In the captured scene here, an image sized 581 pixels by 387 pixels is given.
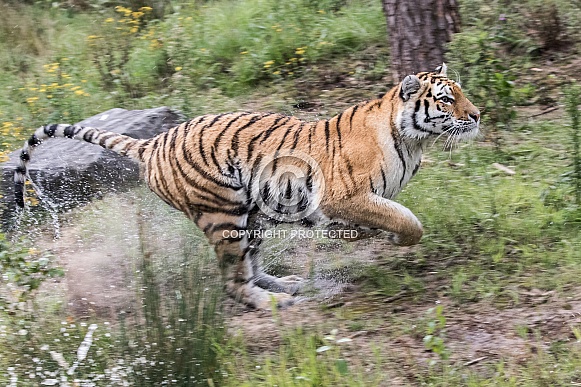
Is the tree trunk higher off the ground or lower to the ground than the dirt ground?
higher

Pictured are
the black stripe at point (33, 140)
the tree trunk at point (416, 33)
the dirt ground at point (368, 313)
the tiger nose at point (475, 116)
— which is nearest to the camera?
the dirt ground at point (368, 313)

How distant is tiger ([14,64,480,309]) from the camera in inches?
192

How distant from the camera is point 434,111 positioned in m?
4.88

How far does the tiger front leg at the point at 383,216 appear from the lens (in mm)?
4816

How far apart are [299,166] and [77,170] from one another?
234cm

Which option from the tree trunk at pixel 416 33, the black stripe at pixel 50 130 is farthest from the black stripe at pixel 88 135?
the tree trunk at pixel 416 33

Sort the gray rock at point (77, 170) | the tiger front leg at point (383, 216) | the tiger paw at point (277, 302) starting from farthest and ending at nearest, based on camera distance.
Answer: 1. the gray rock at point (77, 170)
2. the tiger paw at point (277, 302)
3. the tiger front leg at point (383, 216)

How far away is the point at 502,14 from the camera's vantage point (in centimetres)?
808

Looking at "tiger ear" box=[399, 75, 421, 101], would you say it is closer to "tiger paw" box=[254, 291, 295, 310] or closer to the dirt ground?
the dirt ground

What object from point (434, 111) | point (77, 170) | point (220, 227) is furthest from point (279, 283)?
point (77, 170)

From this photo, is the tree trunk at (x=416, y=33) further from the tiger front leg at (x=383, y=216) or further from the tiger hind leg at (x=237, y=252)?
the tiger hind leg at (x=237, y=252)

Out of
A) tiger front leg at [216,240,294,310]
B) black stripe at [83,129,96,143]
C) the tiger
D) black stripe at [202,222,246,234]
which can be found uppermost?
black stripe at [83,129,96,143]

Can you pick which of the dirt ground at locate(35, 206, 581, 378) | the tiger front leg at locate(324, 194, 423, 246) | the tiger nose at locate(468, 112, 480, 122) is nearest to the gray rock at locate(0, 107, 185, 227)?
the dirt ground at locate(35, 206, 581, 378)

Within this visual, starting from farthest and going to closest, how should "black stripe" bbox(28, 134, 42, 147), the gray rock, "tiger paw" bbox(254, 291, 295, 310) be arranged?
the gray rock → "black stripe" bbox(28, 134, 42, 147) → "tiger paw" bbox(254, 291, 295, 310)
